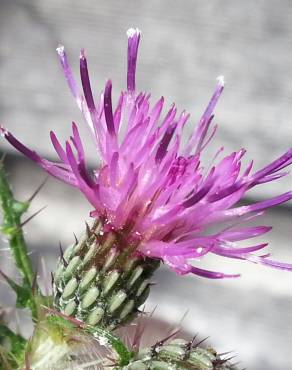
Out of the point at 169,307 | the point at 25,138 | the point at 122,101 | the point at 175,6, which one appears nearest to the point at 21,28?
the point at 25,138

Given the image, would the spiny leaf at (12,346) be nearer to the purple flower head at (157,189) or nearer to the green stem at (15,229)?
the green stem at (15,229)

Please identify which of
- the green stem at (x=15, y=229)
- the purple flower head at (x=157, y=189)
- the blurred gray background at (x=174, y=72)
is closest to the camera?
the purple flower head at (x=157, y=189)

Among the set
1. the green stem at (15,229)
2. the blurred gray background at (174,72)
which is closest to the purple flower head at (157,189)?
the green stem at (15,229)

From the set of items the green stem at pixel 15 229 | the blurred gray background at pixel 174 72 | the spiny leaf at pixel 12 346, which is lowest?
the spiny leaf at pixel 12 346

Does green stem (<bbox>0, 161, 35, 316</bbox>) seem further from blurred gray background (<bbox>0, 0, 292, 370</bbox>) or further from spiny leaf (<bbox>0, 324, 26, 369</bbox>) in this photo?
blurred gray background (<bbox>0, 0, 292, 370</bbox>)

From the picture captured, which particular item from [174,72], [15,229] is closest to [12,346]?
[15,229]

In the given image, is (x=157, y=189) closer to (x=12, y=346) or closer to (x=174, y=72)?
(x=12, y=346)

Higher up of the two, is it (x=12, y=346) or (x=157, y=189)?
(x=157, y=189)

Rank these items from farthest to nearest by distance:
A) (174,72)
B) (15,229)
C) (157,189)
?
1. (174,72)
2. (15,229)
3. (157,189)
